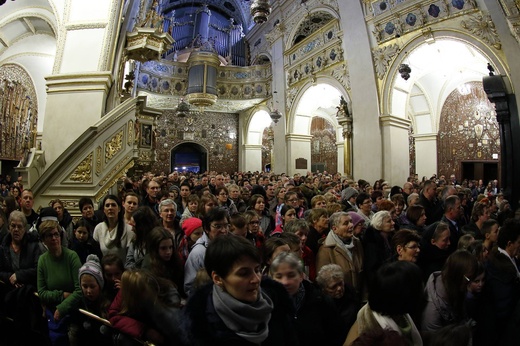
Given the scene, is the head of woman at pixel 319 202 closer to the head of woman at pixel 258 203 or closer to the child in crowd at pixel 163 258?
the head of woman at pixel 258 203

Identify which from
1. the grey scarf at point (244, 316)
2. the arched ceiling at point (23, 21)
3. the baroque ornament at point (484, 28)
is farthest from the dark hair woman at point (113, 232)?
the baroque ornament at point (484, 28)

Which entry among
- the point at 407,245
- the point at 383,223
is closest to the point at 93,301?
the point at 407,245

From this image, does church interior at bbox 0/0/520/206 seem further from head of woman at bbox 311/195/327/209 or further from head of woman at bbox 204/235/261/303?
head of woman at bbox 204/235/261/303

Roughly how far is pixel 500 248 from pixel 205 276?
7.68 ft

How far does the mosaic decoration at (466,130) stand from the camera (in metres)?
13.8

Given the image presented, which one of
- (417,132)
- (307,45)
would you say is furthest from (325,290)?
(417,132)

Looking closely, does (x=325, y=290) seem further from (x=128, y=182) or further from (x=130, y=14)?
(x=130, y=14)

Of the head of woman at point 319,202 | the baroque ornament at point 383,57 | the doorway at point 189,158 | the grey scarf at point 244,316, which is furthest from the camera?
the doorway at point 189,158

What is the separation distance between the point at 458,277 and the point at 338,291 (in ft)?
2.41

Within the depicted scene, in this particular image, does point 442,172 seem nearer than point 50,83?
No

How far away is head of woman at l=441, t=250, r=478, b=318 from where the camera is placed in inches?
82.5

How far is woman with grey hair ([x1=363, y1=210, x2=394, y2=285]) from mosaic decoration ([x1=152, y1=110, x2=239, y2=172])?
1885cm

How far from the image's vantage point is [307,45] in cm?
1453

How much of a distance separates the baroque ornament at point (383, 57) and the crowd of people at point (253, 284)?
325 inches
